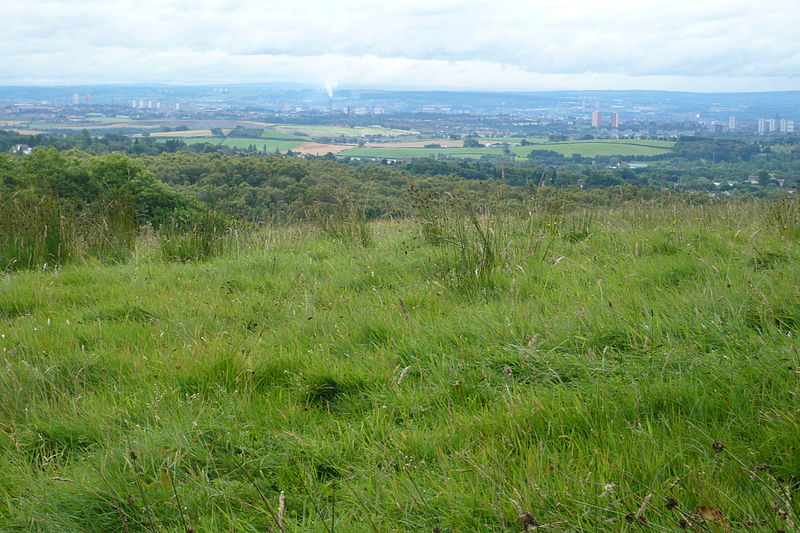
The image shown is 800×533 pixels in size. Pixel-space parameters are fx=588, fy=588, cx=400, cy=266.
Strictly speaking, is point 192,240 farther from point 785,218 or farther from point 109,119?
point 109,119

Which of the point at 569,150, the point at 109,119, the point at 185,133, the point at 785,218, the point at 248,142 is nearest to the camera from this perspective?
the point at 785,218

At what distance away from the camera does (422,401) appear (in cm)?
282

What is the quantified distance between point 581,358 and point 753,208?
6.52m

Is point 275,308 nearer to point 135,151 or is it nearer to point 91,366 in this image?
point 91,366

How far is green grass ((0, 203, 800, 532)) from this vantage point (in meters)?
1.98

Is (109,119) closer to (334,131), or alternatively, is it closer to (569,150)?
(334,131)

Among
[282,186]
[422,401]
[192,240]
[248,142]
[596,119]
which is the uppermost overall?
[596,119]

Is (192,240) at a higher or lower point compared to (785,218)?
lower

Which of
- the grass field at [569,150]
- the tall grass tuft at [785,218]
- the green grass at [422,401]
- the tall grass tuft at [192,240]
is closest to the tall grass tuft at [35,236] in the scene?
the tall grass tuft at [192,240]

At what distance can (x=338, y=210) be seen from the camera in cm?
824

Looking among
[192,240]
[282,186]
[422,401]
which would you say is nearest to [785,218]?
[422,401]

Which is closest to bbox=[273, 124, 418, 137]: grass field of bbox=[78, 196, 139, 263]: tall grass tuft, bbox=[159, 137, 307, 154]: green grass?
bbox=[159, 137, 307, 154]: green grass

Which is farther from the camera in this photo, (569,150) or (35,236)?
A: (569,150)

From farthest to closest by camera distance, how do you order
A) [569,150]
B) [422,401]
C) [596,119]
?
[596,119] → [569,150] → [422,401]
